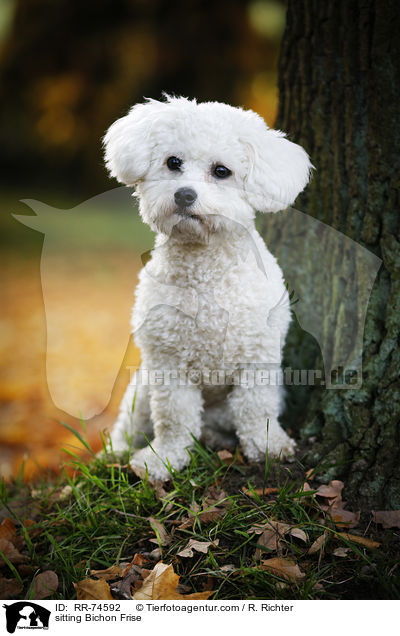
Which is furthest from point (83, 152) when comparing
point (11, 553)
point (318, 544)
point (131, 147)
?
point (318, 544)

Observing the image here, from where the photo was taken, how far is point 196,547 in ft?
5.55

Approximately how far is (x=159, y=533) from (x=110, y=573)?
0.69 feet

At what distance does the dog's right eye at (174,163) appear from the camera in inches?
70.8

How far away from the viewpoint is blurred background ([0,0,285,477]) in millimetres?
2504

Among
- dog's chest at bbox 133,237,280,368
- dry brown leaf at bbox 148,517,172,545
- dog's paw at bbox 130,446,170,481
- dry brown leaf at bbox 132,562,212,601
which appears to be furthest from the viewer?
dog's paw at bbox 130,446,170,481

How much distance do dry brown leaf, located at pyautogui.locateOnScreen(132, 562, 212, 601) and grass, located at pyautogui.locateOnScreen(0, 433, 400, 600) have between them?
6 cm

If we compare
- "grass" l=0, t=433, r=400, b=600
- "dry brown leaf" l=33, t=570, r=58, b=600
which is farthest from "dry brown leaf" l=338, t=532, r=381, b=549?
"dry brown leaf" l=33, t=570, r=58, b=600

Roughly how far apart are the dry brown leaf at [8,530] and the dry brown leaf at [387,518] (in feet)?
4.65

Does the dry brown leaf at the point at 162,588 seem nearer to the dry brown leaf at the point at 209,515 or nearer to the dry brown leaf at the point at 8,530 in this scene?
the dry brown leaf at the point at 209,515

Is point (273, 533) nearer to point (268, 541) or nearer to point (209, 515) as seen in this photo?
point (268, 541)

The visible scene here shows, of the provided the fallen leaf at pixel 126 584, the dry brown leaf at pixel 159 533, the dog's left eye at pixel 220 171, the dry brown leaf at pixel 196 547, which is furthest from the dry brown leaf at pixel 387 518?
the dog's left eye at pixel 220 171

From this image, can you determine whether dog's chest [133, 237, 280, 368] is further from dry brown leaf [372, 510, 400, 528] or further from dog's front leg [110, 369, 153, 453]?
dry brown leaf [372, 510, 400, 528]
